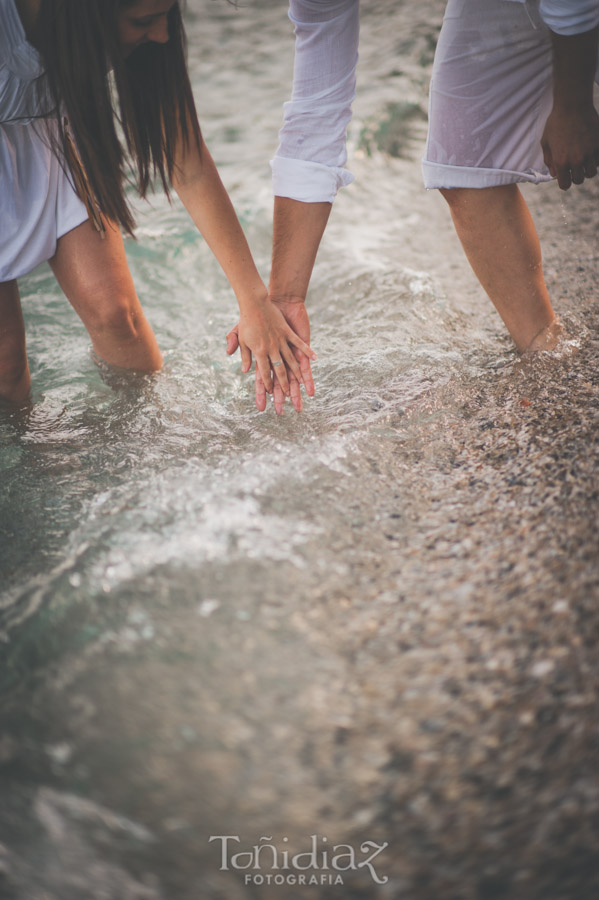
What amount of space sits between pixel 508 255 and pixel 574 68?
52 cm

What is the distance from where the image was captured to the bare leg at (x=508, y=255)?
207 centimetres

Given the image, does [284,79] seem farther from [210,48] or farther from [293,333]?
[293,333]

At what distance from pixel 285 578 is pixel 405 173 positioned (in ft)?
10.9

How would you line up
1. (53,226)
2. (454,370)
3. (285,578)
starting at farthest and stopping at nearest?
(454,370)
(53,226)
(285,578)

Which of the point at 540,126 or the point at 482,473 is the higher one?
the point at 540,126

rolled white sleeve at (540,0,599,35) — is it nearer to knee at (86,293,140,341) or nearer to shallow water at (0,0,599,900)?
shallow water at (0,0,599,900)

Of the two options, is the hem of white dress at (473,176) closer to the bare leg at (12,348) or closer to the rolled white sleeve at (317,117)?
the rolled white sleeve at (317,117)

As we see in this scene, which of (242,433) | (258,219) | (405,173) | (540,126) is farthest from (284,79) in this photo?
(242,433)

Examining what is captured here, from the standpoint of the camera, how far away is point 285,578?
1.42 metres

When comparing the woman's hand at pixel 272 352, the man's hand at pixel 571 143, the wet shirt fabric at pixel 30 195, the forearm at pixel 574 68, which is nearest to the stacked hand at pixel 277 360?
the woman's hand at pixel 272 352

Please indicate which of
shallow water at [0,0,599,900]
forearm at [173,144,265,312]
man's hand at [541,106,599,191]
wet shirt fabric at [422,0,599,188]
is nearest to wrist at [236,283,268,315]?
forearm at [173,144,265,312]

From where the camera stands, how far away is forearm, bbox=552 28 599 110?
177 cm

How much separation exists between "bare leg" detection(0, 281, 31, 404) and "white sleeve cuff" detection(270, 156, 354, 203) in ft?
2.96

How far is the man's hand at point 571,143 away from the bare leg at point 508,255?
0.14 metres
